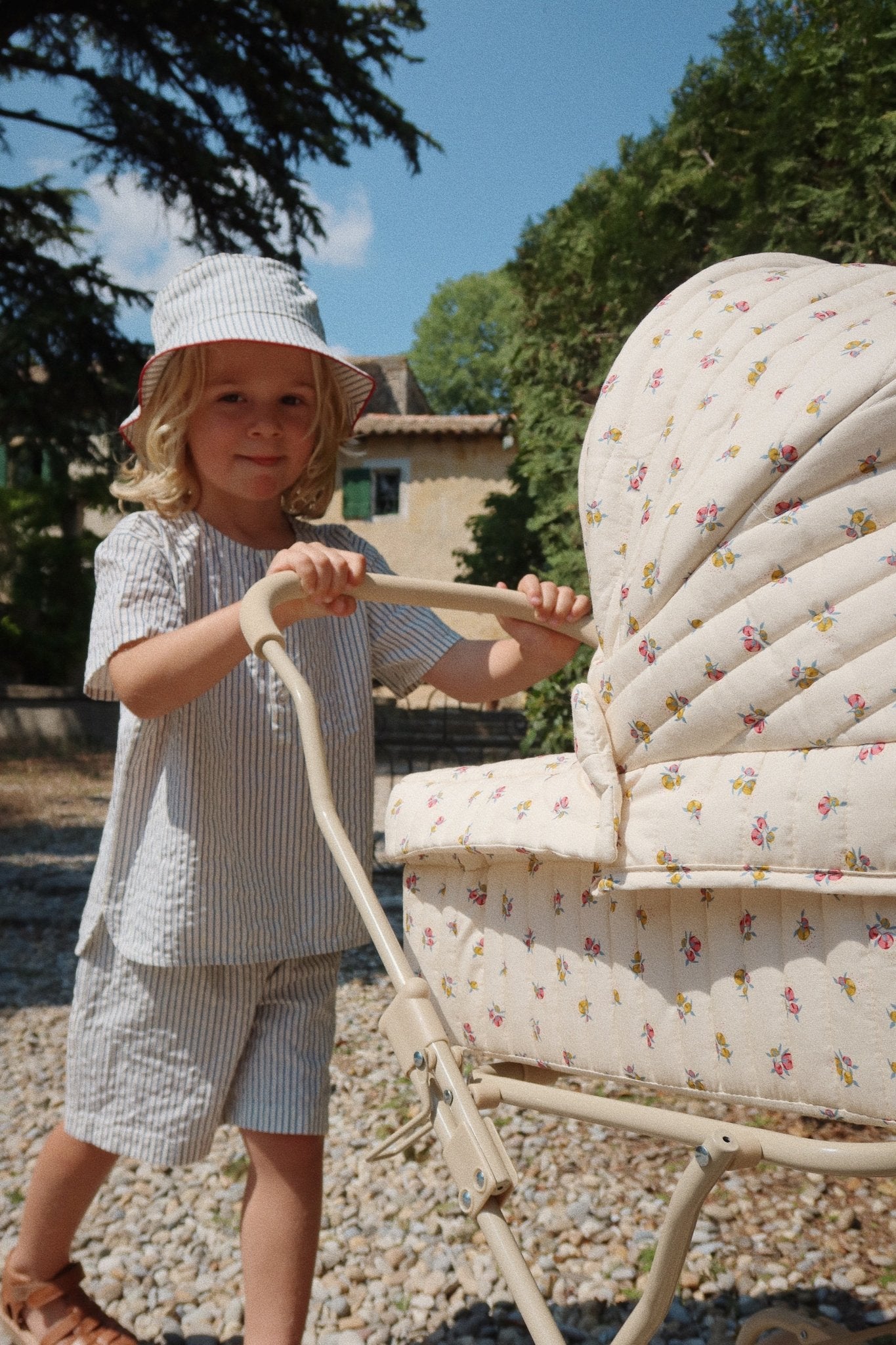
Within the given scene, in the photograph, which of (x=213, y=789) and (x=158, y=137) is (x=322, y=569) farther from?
(x=158, y=137)

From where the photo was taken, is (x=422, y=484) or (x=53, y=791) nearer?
(x=53, y=791)

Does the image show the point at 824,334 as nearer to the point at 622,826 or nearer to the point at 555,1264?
the point at 622,826

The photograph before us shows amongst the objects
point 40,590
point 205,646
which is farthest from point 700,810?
point 40,590

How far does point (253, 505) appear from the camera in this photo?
189 centimetres

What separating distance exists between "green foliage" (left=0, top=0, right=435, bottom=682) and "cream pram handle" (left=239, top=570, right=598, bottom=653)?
7.54 meters

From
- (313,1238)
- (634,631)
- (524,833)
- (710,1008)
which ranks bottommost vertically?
(313,1238)

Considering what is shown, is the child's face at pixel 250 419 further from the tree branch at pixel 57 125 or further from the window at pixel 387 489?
the window at pixel 387 489

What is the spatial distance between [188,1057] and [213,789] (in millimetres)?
405

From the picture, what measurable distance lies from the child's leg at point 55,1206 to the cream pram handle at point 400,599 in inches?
36.2

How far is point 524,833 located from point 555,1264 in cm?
139

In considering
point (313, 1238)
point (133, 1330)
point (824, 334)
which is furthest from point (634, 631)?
point (133, 1330)

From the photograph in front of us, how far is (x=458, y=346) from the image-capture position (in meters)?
36.4

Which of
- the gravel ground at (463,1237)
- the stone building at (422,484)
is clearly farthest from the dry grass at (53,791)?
the stone building at (422,484)

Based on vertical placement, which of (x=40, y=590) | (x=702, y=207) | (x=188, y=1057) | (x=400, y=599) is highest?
(x=40, y=590)
